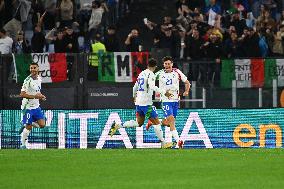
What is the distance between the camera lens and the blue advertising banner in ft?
95.7

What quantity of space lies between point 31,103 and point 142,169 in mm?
8336

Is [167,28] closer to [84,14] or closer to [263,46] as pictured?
[263,46]

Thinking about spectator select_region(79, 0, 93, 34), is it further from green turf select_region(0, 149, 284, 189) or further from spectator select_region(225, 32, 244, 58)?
green turf select_region(0, 149, 284, 189)

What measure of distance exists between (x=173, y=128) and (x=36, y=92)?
12.4ft

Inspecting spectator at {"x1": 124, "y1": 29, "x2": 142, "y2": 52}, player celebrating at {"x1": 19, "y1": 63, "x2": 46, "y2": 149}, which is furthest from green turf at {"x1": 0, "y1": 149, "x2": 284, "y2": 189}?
spectator at {"x1": 124, "y1": 29, "x2": 142, "y2": 52}

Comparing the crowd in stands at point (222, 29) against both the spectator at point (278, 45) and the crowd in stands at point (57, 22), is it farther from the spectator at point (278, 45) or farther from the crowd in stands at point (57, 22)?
the crowd in stands at point (57, 22)

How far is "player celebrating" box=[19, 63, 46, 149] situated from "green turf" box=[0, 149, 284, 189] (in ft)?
9.67

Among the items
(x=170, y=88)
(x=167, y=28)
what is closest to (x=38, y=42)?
(x=167, y=28)

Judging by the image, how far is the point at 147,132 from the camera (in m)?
29.6

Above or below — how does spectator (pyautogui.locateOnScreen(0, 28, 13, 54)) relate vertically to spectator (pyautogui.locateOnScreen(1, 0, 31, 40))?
below

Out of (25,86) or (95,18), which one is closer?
(25,86)

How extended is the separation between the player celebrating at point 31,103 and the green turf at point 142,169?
295 cm

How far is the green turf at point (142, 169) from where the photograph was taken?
18734 mm

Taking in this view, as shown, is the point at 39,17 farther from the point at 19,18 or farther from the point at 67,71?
the point at 67,71
